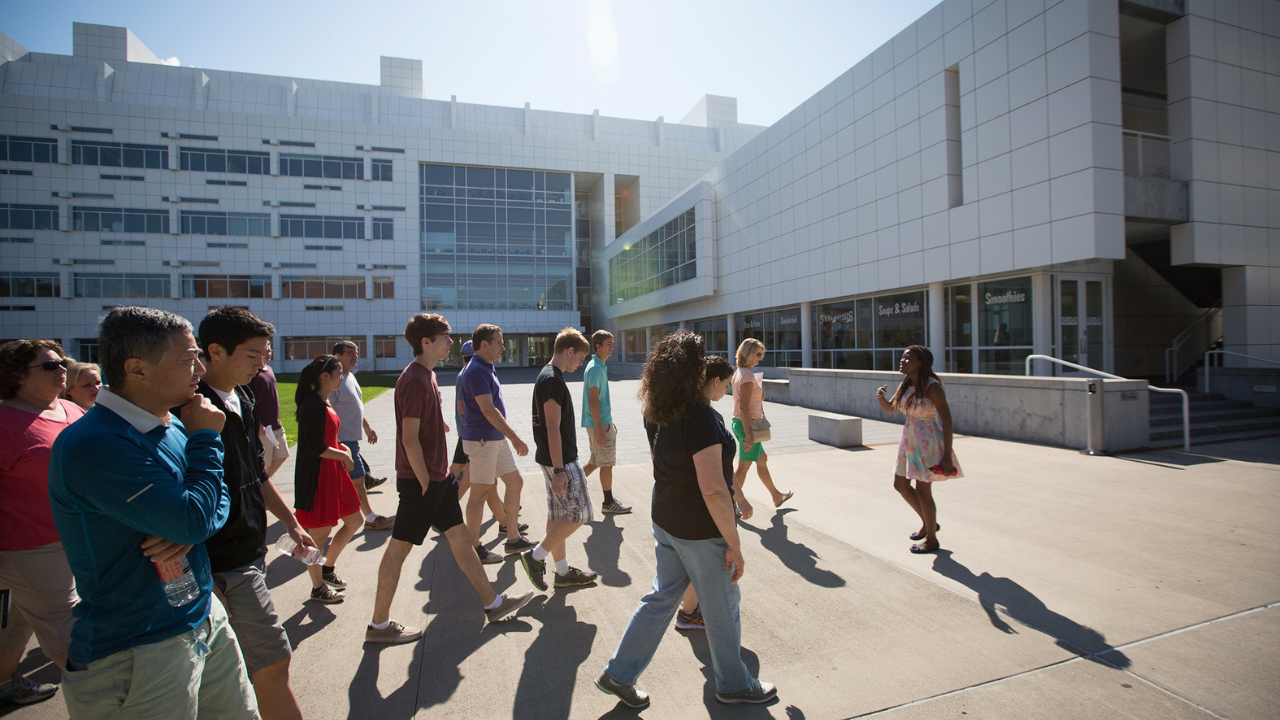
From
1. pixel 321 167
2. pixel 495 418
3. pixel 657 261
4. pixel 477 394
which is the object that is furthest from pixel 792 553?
pixel 321 167

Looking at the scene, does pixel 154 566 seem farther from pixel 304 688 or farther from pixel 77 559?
pixel 304 688

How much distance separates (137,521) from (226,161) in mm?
52933

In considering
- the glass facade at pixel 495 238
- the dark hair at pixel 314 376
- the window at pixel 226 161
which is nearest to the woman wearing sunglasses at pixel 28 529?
the dark hair at pixel 314 376

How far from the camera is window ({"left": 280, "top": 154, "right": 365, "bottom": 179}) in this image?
140ft

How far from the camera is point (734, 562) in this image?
2.54 meters

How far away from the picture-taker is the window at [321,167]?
4262cm

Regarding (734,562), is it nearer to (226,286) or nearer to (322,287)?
(322,287)

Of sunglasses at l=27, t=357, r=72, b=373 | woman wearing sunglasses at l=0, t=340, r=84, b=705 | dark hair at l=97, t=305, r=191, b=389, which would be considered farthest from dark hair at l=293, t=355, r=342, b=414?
dark hair at l=97, t=305, r=191, b=389

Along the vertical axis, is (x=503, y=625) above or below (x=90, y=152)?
below

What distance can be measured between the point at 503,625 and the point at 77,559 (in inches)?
95.8

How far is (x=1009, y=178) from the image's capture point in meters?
13.4

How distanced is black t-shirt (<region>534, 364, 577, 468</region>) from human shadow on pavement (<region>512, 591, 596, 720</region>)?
3.51 ft

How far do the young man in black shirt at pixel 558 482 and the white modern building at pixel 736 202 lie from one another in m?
12.8

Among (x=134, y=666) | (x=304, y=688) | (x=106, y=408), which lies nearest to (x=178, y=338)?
(x=106, y=408)
